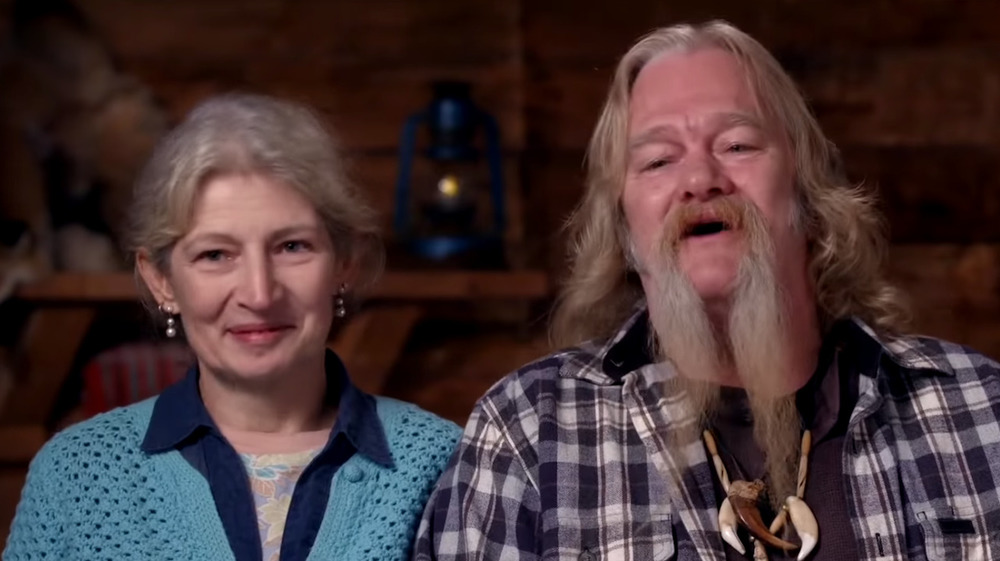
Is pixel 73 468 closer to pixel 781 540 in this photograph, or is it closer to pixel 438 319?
pixel 781 540

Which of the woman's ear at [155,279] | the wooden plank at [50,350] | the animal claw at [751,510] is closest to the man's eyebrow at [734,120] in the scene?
the animal claw at [751,510]

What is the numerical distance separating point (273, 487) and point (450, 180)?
108 cm

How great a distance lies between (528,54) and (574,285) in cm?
94

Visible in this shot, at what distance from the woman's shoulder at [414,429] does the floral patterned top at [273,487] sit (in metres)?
0.11

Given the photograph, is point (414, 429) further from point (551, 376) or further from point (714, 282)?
point (714, 282)

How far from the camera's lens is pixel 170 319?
1704 millimetres

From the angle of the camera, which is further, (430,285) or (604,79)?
(604,79)

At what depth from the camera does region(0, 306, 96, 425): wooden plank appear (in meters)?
2.59

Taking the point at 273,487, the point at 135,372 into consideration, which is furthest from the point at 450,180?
the point at 273,487

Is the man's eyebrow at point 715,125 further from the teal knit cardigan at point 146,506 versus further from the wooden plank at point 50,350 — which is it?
the wooden plank at point 50,350

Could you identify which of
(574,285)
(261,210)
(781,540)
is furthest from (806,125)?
(261,210)

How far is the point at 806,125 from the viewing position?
1.73 metres

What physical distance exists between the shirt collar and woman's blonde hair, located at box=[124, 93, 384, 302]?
37 centimetres

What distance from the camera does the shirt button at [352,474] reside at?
1.63m
